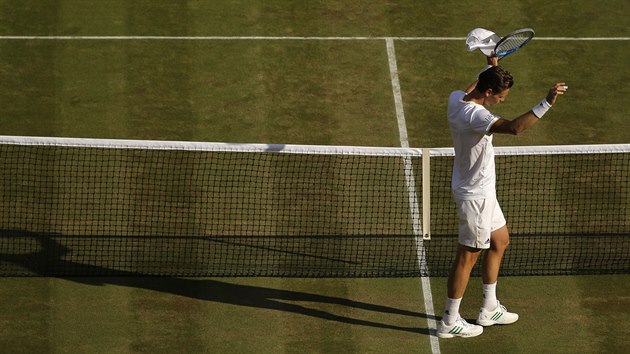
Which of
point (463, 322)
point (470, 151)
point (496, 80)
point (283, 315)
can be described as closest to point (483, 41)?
point (496, 80)

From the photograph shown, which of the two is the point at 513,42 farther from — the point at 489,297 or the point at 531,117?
the point at 489,297

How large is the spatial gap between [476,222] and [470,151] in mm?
667

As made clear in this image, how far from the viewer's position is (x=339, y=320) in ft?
41.2

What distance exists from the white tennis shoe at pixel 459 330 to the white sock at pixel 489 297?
9.2 inches

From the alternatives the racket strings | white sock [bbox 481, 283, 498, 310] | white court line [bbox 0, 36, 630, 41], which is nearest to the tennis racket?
the racket strings

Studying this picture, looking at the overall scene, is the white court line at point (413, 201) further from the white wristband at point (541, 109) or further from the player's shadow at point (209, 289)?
the white wristband at point (541, 109)

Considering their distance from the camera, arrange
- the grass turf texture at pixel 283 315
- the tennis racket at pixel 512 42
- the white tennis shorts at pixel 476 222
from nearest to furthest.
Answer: the white tennis shorts at pixel 476 222, the tennis racket at pixel 512 42, the grass turf texture at pixel 283 315

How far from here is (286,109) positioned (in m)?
16.7

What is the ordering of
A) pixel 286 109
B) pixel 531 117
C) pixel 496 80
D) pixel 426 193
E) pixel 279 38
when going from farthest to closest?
pixel 279 38, pixel 286 109, pixel 426 193, pixel 496 80, pixel 531 117

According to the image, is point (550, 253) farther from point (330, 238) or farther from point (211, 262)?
point (211, 262)

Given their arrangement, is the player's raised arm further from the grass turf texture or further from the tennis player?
the grass turf texture

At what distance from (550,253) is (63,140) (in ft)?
17.5

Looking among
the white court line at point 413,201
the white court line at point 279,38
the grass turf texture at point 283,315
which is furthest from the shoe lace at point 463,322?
the white court line at point 279,38

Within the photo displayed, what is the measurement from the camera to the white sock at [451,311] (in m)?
12.1
